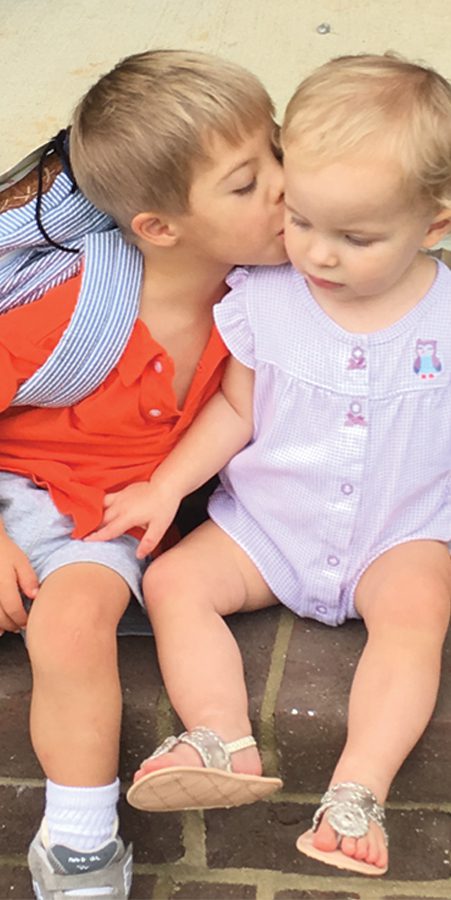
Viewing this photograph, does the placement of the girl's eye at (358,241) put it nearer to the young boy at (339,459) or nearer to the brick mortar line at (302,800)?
the young boy at (339,459)

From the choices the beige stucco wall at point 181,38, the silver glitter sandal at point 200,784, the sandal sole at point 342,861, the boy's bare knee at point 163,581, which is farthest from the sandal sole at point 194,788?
the beige stucco wall at point 181,38

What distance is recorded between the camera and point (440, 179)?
160 centimetres

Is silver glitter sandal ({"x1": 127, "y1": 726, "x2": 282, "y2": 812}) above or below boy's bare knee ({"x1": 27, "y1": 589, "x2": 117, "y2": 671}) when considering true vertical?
below

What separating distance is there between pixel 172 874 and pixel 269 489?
0.66 metres

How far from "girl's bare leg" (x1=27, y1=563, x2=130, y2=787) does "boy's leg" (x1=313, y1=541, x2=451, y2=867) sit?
34 centimetres

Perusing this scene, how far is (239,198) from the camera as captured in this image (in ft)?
5.74

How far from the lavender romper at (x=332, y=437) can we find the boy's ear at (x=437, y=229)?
0.12m

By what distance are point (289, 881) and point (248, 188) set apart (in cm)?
112

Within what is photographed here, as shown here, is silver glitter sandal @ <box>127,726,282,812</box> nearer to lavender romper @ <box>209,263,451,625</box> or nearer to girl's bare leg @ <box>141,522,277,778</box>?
girl's bare leg @ <box>141,522,277,778</box>

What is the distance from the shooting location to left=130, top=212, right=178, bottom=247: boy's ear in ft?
5.86

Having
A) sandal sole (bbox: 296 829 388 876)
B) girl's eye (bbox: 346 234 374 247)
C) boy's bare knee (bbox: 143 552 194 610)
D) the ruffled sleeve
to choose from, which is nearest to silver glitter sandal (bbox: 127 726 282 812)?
sandal sole (bbox: 296 829 388 876)

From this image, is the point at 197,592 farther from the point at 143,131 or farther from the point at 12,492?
the point at 143,131

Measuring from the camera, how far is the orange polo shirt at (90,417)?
1.84 m

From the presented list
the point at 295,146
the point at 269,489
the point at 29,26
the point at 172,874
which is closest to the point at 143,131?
the point at 295,146
